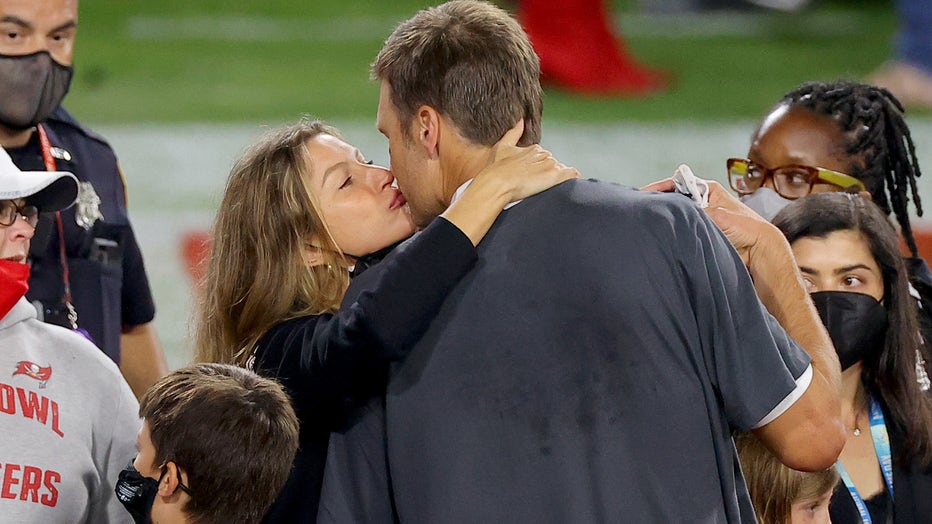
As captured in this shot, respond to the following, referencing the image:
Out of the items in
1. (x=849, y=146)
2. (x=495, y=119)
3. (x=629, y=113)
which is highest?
(x=495, y=119)

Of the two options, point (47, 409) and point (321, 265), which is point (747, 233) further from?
point (47, 409)

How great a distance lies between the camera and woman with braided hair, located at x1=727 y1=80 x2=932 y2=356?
11.0 ft

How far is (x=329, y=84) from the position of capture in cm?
1121

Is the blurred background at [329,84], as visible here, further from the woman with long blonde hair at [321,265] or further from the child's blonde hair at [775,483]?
the child's blonde hair at [775,483]

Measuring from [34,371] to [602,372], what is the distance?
1101mm

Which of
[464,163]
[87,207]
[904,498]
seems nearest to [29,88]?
[87,207]

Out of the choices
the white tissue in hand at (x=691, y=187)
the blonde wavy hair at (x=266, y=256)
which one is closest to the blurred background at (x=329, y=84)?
the blonde wavy hair at (x=266, y=256)

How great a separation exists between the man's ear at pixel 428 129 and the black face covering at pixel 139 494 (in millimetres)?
727

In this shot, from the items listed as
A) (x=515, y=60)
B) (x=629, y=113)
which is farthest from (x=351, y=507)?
(x=629, y=113)

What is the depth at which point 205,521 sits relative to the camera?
2.41 m

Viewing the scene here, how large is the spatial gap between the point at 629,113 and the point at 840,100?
7.13 meters

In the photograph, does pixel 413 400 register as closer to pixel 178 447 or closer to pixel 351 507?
pixel 351 507

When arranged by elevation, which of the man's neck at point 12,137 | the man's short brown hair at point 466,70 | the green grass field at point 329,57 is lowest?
the green grass field at point 329,57

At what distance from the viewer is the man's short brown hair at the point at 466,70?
2326mm
